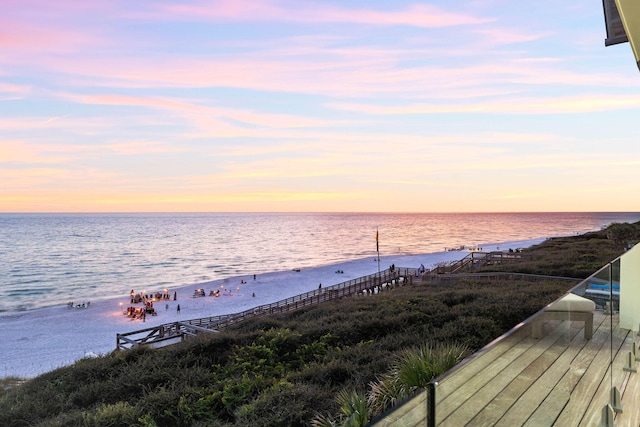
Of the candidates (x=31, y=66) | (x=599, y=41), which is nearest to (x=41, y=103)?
(x=31, y=66)

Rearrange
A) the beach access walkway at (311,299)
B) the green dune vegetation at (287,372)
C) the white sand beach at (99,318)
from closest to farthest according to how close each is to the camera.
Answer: the green dune vegetation at (287,372) → the beach access walkway at (311,299) → the white sand beach at (99,318)

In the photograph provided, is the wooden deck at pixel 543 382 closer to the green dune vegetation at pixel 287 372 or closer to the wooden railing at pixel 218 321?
the green dune vegetation at pixel 287 372

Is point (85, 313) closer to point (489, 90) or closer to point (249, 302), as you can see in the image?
point (249, 302)

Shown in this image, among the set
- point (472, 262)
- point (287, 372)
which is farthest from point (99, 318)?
point (287, 372)

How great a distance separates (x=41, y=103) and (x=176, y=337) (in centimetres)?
2691

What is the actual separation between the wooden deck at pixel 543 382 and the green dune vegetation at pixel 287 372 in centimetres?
211

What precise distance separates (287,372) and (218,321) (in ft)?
38.4

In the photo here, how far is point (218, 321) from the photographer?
731 inches

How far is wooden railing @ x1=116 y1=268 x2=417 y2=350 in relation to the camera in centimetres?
1370

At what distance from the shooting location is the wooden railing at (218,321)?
539 inches

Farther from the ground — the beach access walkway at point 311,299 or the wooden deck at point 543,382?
the wooden deck at point 543,382

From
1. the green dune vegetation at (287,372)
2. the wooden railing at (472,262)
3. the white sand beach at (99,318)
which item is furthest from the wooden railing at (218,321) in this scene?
the green dune vegetation at (287,372)

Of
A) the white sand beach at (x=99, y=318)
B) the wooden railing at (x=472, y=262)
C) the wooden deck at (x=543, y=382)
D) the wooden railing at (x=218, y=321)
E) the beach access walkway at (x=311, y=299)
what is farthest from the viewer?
the wooden railing at (x=472, y=262)

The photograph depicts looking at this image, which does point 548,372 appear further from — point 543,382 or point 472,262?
point 472,262
